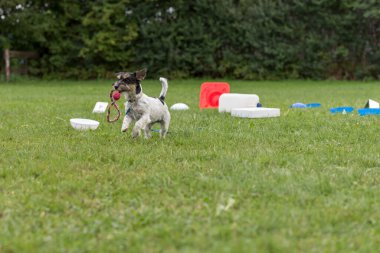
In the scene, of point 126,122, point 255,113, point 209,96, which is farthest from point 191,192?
point 209,96


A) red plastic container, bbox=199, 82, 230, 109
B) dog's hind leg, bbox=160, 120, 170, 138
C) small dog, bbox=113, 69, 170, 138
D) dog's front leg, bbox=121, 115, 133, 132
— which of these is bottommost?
red plastic container, bbox=199, 82, 230, 109

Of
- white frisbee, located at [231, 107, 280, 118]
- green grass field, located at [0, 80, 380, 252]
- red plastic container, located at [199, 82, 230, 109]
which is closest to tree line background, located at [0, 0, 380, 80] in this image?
red plastic container, located at [199, 82, 230, 109]

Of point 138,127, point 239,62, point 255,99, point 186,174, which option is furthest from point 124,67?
point 186,174

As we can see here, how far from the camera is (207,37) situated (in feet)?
68.2

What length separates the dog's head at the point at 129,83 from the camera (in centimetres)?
514

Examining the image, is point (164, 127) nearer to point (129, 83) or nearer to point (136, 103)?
point (136, 103)

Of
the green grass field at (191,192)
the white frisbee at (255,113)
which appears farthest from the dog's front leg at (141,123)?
the white frisbee at (255,113)

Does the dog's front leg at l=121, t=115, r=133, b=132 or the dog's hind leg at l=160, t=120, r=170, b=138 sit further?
the dog's hind leg at l=160, t=120, r=170, b=138

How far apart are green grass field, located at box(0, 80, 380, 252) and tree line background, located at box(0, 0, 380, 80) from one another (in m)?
15.2

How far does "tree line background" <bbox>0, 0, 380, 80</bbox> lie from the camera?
67.8 ft

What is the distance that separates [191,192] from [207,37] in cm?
1786

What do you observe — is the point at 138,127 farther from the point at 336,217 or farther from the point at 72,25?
the point at 72,25

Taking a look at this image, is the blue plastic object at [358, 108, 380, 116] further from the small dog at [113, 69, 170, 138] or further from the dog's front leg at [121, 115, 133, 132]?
the dog's front leg at [121, 115, 133, 132]

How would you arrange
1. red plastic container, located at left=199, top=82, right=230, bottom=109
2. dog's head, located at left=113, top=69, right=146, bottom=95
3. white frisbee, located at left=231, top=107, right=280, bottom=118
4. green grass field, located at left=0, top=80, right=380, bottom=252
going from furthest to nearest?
1. red plastic container, located at left=199, top=82, right=230, bottom=109
2. white frisbee, located at left=231, top=107, right=280, bottom=118
3. dog's head, located at left=113, top=69, right=146, bottom=95
4. green grass field, located at left=0, top=80, right=380, bottom=252
